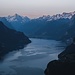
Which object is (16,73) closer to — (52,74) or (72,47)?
(52,74)

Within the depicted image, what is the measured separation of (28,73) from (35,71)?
10.0ft

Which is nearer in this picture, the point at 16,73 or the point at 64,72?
the point at 64,72

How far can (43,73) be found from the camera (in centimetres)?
7069

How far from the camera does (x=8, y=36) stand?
163750mm

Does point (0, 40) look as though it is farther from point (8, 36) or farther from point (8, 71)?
point (8, 71)

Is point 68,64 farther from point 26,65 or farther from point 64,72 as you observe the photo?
point 26,65

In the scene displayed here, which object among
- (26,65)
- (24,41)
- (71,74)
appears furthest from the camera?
(24,41)

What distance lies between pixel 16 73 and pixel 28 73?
10.2 feet

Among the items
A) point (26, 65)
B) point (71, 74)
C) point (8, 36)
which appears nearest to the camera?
point (71, 74)

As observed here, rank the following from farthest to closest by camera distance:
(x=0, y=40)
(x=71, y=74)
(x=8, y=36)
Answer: (x=8, y=36) → (x=0, y=40) → (x=71, y=74)

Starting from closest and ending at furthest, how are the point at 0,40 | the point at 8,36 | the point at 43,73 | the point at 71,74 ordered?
the point at 71,74 < the point at 43,73 < the point at 0,40 < the point at 8,36

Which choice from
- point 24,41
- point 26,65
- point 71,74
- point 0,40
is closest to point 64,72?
point 71,74

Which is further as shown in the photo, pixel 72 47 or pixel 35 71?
pixel 72 47

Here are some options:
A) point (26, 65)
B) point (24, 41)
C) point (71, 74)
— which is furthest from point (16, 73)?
point (24, 41)
